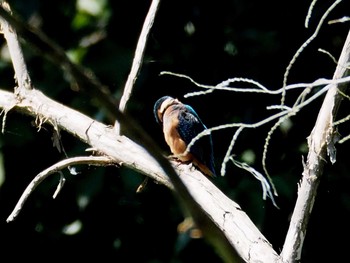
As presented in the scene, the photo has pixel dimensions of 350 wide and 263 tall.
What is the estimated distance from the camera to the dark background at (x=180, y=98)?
9.59 ft

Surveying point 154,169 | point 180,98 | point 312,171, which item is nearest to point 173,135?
point 180,98

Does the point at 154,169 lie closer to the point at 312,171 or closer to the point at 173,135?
the point at 312,171

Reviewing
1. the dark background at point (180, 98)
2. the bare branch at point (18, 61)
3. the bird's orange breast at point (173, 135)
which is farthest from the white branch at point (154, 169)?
the bird's orange breast at point (173, 135)

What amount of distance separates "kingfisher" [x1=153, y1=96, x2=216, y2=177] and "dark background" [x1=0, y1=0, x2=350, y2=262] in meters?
0.09

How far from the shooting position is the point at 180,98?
10.6 ft

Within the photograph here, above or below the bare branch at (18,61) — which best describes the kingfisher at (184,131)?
above

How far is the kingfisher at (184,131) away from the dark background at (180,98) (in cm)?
9

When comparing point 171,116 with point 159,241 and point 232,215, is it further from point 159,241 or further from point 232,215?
point 232,215

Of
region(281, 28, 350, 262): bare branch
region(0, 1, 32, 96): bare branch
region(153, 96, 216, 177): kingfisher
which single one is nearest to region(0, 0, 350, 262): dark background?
region(153, 96, 216, 177): kingfisher

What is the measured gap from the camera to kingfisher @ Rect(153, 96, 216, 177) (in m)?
2.82

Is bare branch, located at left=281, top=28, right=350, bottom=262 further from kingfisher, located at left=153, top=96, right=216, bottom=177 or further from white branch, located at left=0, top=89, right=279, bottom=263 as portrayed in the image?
kingfisher, located at left=153, top=96, right=216, bottom=177

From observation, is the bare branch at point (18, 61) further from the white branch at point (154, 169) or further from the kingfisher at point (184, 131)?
the kingfisher at point (184, 131)

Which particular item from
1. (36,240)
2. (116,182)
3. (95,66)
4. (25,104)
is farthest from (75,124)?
(36,240)

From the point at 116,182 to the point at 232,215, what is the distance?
165 cm
